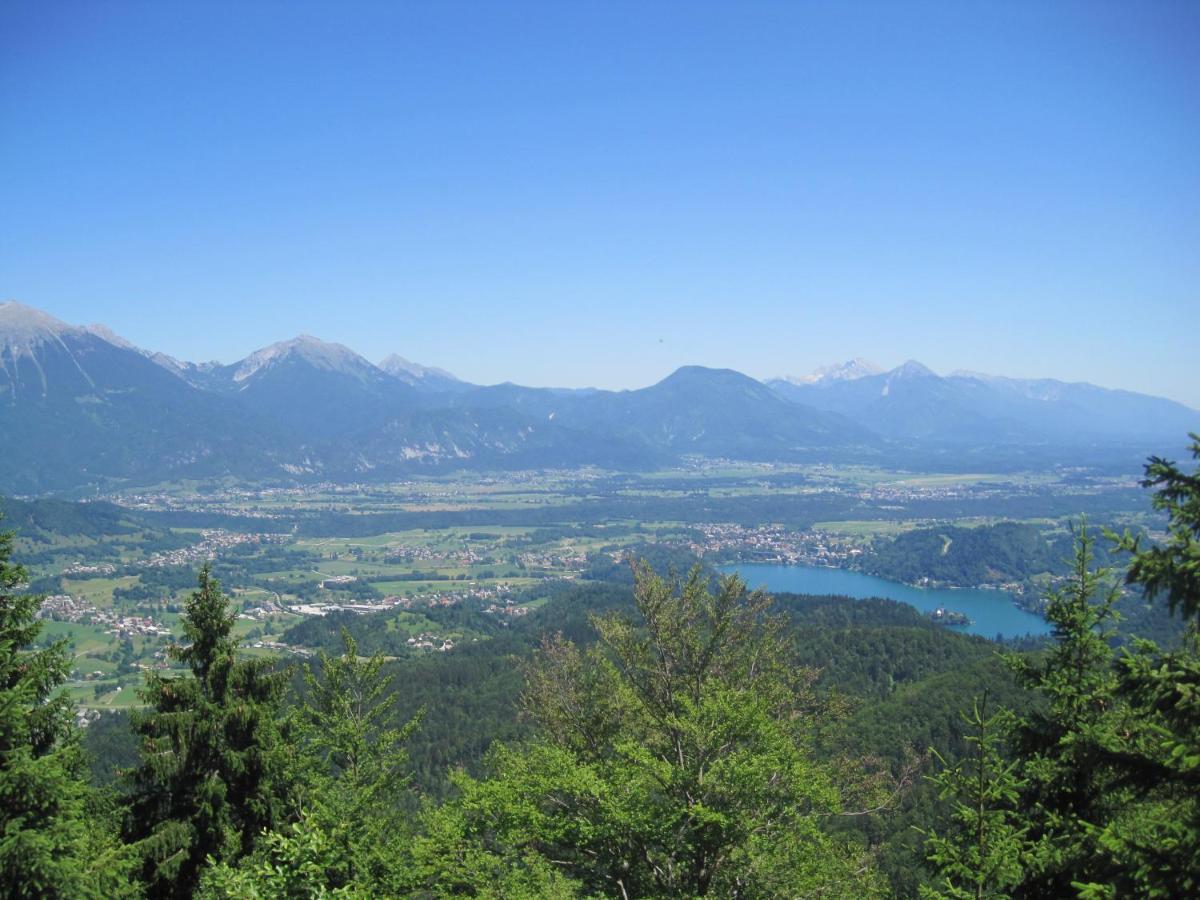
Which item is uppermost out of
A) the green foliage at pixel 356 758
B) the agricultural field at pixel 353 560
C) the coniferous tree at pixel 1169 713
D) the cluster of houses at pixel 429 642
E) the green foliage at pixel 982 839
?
the coniferous tree at pixel 1169 713

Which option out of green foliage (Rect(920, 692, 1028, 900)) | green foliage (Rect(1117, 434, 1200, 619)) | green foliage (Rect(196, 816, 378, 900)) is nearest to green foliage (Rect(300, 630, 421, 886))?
green foliage (Rect(196, 816, 378, 900))

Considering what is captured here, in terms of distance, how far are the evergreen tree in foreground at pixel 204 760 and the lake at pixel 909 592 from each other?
9237 centimetres

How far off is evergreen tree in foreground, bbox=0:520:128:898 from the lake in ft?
314

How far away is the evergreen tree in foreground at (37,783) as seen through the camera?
814cm

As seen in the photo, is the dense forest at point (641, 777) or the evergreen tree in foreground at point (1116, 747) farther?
the dense forest at point (641, 777)

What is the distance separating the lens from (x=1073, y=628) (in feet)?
34.2

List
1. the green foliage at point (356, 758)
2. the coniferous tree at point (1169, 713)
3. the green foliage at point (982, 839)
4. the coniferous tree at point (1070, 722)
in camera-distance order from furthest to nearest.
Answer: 1. the green foliage at point (356, 758)
2. the coniferous tree at point (1070, 722)
3. the green foliage at point (982, 839)
4. the coniferous tree at point (1169, 713)

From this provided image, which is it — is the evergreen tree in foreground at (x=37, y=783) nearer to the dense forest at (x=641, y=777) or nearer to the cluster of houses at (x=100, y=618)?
the dense forest at (x=641, y=777)

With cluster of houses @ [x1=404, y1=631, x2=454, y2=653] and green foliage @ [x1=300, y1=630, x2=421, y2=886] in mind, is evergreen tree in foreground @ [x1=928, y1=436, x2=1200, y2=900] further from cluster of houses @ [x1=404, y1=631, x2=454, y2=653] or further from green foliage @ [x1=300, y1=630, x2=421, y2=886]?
cluster of houses @ [x1=404, y1=631, x2=454, y2=653]

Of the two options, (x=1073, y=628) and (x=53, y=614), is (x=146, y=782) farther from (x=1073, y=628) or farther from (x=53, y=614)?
(x=53, y=614)

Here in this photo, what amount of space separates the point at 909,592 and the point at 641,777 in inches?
5062

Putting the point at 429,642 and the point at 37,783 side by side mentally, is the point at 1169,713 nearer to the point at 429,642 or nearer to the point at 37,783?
the point at 37,783

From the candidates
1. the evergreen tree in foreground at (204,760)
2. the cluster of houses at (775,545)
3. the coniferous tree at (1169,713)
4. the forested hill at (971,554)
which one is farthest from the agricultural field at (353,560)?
the coniferous tree at (1169,713)

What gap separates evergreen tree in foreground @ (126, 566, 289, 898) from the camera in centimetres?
1174
